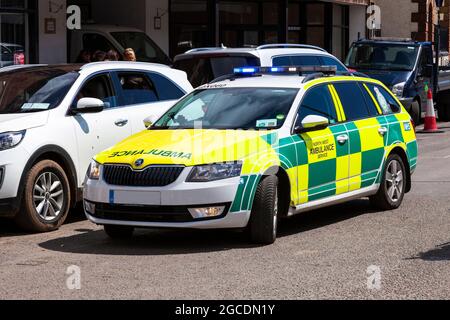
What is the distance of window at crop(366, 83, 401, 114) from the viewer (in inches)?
448

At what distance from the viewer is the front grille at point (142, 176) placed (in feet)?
28.7

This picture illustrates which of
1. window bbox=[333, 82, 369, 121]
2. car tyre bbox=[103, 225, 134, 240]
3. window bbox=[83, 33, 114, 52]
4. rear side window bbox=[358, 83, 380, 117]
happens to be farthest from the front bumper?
window bbox=[83, 33, 114, 52]

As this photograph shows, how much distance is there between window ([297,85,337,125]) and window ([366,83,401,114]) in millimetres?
1091

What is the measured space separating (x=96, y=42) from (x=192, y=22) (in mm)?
5854

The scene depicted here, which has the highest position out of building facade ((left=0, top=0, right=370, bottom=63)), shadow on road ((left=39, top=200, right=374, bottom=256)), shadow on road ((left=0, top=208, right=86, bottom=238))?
building facade ((left=0, top=0, right=370, bottom=63))

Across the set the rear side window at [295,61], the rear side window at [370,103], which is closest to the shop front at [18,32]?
the rear side window at [295,61]

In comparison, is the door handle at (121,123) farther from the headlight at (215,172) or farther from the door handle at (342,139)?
the headlight at (215,172)

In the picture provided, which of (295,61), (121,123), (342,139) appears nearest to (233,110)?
(342,139)

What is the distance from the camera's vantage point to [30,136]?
994cm

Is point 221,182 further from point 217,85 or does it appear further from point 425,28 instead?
point 425,28

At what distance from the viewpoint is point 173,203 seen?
8695 mm

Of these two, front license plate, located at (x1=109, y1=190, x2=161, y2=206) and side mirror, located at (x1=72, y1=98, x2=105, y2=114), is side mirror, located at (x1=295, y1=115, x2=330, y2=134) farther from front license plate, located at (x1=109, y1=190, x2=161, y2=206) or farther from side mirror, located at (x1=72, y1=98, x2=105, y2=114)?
side mirror, located at (x1=72, y1=98, x2=105, y2=114)
